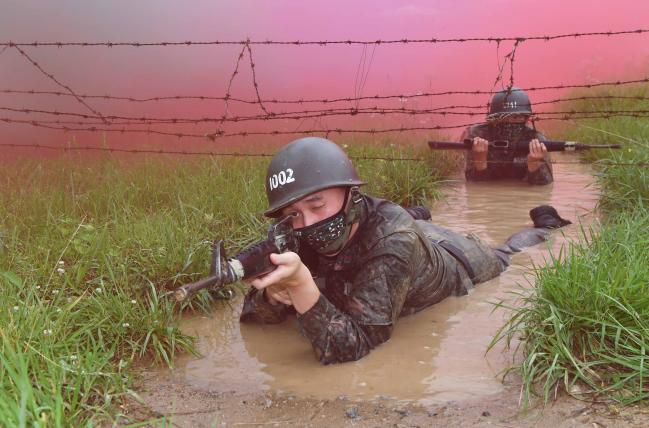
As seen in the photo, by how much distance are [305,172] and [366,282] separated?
25.7 inches

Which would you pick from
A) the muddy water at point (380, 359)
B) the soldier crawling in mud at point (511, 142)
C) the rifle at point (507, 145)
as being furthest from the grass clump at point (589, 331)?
the soldier crawling in mud at point (511, 142)

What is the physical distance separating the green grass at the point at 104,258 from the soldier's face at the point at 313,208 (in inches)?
38.2

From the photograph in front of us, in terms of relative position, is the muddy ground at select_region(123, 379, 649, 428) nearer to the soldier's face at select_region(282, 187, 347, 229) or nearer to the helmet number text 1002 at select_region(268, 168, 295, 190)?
the soldier's face at select_region(282, 187, 347, 229)

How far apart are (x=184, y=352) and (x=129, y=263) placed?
91 centimetres

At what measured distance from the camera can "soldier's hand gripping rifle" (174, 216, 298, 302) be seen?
3.01m

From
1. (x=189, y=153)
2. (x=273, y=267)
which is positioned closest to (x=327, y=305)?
(x=273, y=267)

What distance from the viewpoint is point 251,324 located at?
4484 millimetres

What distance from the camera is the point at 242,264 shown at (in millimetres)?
3234

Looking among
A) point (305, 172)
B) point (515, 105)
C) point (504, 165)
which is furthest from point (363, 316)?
point (504, 165)

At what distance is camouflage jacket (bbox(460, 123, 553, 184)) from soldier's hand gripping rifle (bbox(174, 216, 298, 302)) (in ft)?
18.7

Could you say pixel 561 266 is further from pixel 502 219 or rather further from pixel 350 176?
pixel 502 219

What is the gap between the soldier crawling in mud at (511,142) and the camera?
8.63 m

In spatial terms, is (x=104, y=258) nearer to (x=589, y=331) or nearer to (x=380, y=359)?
(x=380, y=359)

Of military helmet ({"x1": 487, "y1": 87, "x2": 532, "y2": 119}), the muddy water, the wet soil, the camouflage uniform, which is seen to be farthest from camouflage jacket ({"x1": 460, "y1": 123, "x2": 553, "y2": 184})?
the camouflage uniform
